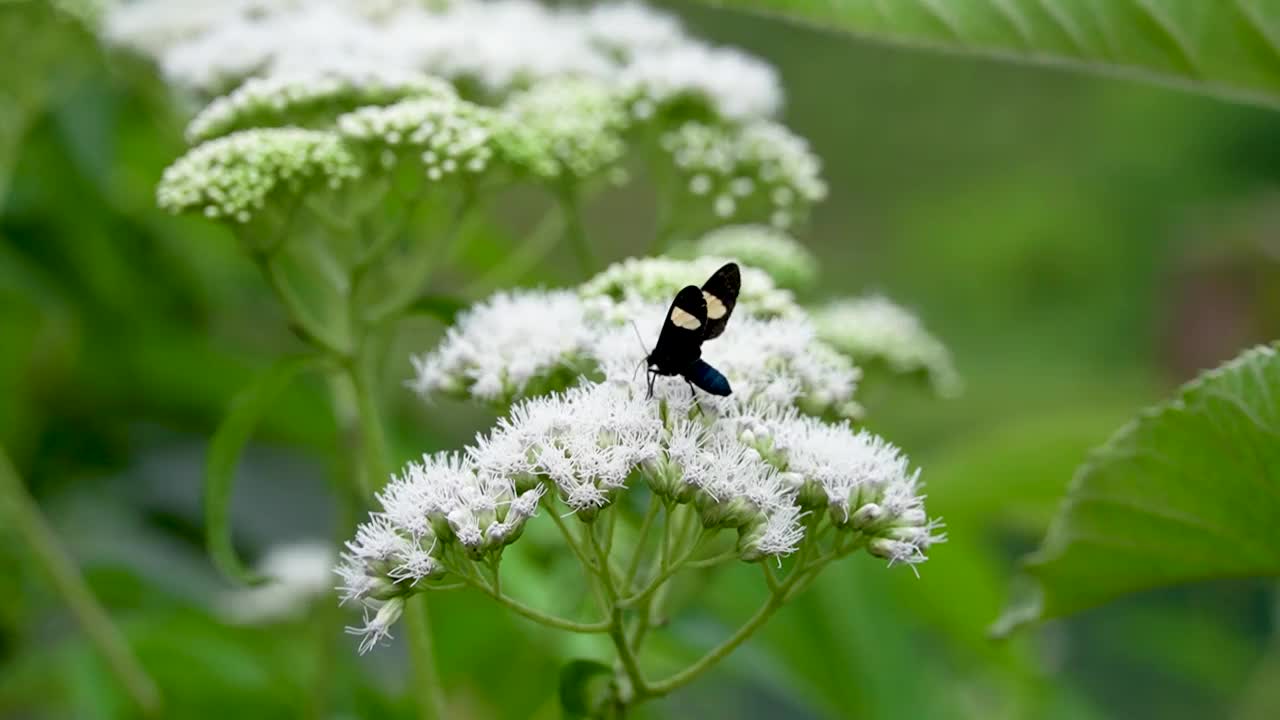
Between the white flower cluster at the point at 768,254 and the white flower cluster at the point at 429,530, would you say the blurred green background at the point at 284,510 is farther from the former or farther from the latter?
the white flower cluster at the point at 429,530

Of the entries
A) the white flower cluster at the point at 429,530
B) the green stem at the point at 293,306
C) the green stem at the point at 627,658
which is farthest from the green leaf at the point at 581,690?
the green stem at the point at 293,306

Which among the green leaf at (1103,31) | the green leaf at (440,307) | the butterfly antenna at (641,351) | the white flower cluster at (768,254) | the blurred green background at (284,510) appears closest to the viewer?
the butterfly antenna at (641,351)

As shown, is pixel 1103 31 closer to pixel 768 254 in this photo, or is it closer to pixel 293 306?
pixel 768 254

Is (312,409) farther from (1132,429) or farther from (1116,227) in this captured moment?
(1116,227)

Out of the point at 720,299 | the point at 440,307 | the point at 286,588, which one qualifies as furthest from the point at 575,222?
the point at 286,588

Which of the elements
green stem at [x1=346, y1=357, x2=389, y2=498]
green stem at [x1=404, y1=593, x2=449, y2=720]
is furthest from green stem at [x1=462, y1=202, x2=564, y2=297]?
green stem at [x1=404, y1=593, x2=449, y2=720]
